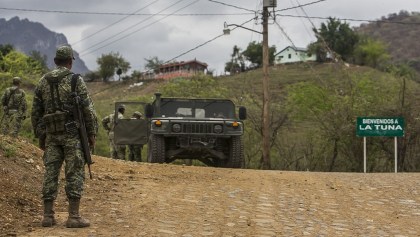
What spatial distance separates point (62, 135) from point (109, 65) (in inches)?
2679

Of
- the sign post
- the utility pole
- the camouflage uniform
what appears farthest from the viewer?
the utility pole

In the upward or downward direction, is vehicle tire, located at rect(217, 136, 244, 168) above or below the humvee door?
below

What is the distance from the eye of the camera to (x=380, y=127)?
1591cm

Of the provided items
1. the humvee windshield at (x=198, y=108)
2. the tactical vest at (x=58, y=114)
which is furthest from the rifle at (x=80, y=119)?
the humvee windshield at (x=198, y=108)

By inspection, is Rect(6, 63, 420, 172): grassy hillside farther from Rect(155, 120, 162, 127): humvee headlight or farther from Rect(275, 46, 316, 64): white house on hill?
Rect(275, 46, 316, 64): white house on hill

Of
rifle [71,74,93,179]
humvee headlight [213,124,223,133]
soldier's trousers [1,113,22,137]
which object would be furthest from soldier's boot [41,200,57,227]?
soldier's trousers [1,113,22,137]

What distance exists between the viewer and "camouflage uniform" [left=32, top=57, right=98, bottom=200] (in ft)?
17.9

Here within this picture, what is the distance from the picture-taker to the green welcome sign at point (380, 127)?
1580cm

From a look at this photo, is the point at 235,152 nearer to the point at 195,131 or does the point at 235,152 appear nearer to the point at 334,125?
the point at 195,131

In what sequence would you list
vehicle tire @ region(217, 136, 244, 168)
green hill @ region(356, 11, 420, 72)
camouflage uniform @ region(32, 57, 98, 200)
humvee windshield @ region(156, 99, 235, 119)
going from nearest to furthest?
1. camouflage uniform @ region(32, 57, 98, 200)
2. vehicle tire @ region(217, 136, 244, 168)
3. humvee windshield @ region(156, 99, 235, 119)
4. green hill @ region(356, 11, 420, 72)

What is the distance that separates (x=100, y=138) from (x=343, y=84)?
1147 centimetres

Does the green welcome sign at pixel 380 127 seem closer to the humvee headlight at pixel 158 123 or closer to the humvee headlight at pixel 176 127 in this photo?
the humvee headlight at pixel 176 127

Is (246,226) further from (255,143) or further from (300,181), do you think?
(255,143)

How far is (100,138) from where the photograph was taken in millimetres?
26922
